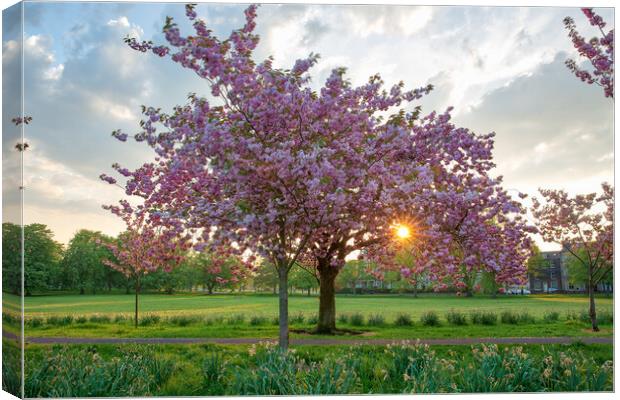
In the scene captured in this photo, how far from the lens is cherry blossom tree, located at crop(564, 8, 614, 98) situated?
1033 centimetres

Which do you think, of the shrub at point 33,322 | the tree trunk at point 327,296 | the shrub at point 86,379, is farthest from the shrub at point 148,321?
the shrub at point 86,379

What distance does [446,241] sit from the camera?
34.0 ft

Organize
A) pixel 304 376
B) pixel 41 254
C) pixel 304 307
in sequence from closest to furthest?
pixel 304 376 → pixel 41 254 → pixel 304 307

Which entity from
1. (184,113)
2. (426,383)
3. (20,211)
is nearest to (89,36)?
(184,113)

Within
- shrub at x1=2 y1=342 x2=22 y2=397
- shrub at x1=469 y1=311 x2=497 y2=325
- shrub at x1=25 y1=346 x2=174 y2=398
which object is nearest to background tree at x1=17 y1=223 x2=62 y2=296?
shrub at x1=2 y1=342 x2=22 y2=397

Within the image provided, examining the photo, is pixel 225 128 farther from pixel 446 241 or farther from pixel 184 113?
pixel 446 241

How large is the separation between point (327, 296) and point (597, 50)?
10.4 meters

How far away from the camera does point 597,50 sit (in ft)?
34.6

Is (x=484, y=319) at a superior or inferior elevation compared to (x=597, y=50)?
inferior

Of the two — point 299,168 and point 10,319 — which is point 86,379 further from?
point 299,168

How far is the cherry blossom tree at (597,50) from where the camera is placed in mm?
10328

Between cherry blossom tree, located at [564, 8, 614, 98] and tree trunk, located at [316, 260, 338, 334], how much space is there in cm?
920

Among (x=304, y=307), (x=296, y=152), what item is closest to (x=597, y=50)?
(x=296, y=152)

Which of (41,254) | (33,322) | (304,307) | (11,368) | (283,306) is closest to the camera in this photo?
(11,368)
